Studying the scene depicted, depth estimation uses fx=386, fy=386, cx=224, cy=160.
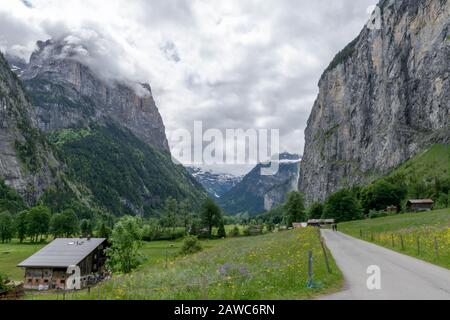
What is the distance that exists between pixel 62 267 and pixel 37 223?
92346mm

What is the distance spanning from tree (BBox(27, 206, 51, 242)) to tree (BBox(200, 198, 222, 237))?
66.5 meters

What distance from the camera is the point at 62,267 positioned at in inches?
2859

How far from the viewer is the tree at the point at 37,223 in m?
151

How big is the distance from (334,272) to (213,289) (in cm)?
839

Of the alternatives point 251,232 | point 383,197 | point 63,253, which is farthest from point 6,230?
point 383,197

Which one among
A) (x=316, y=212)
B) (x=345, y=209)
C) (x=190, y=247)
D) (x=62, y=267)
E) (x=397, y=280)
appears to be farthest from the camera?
(x=316, y=212)

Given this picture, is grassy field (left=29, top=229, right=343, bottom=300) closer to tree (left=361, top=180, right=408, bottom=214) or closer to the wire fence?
the wire fence

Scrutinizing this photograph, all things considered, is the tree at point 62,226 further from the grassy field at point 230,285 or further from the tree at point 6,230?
the grassy field at point 230,285

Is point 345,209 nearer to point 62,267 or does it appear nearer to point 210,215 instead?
point 210,215

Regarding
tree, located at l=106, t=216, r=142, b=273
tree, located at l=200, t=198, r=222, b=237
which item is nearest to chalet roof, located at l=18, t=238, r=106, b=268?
tree, located at l=106, t=216, r=142, b=273

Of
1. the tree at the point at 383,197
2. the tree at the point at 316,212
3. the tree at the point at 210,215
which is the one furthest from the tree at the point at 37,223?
the tree at the point at 383,197
